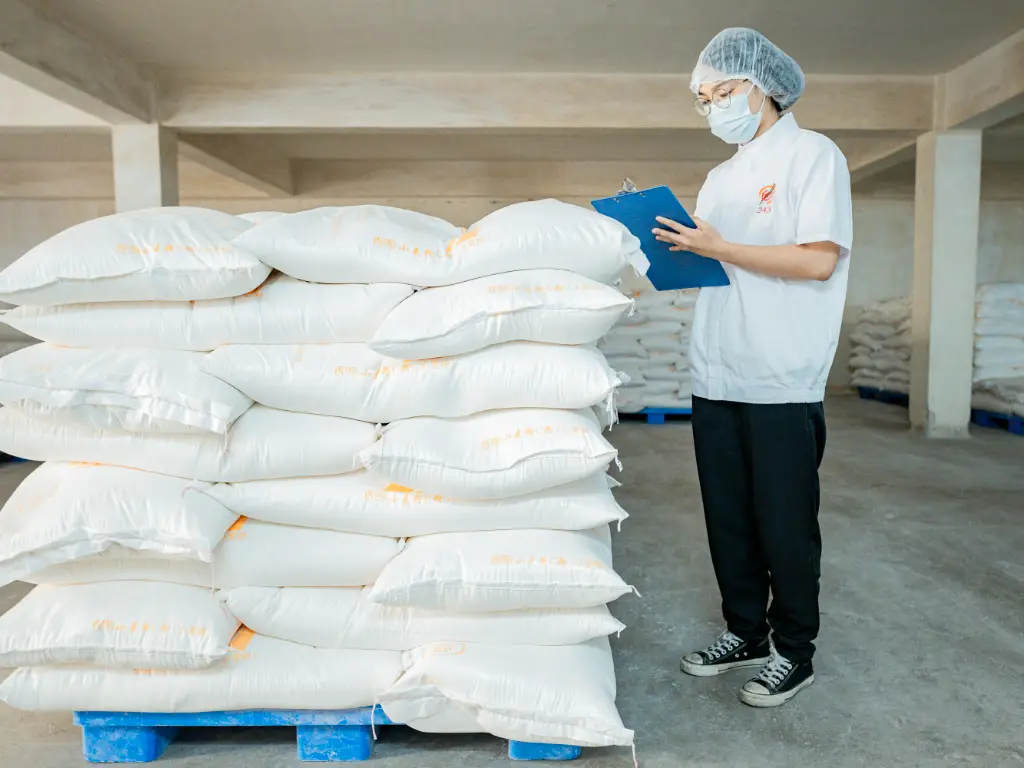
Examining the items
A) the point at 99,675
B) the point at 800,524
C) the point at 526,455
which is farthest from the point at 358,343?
the point at 800,524

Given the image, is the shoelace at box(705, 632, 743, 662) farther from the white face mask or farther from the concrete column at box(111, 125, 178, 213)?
the concrete column at box(111, 125, 178, 213)

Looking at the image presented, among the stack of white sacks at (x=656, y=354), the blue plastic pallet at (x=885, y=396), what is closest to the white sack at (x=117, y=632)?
the stack of white sacks at (x=656, y=354)

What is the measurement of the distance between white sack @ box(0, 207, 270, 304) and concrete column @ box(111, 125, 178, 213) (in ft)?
16.3

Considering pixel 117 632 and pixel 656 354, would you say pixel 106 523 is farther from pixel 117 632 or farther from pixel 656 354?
pixel 656 354

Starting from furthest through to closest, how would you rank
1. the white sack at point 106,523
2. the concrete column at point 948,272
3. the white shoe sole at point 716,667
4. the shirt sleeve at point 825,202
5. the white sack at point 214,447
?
the concrete column at point 948,272 < the white shoe sole at point 716,667 < the shirt sleeve at point 825,202 < the white sack at point 214,447 < the white sack at point 106,523

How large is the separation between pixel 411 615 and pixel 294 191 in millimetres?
8543

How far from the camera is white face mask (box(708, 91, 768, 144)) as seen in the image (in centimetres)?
197

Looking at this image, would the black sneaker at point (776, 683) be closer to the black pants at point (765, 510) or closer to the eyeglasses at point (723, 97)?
the black pants at point (765, 510)

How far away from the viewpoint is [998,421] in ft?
23.3

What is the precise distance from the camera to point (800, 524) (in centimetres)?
196

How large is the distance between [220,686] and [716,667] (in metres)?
1.33

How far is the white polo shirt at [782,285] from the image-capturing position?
6.17 feet

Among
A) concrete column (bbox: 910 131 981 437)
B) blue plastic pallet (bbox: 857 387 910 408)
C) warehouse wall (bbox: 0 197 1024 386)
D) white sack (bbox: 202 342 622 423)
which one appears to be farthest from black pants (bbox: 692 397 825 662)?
warehouse wall (bbox: 0 197 1024 386)

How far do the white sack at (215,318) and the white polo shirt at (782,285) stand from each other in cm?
88
